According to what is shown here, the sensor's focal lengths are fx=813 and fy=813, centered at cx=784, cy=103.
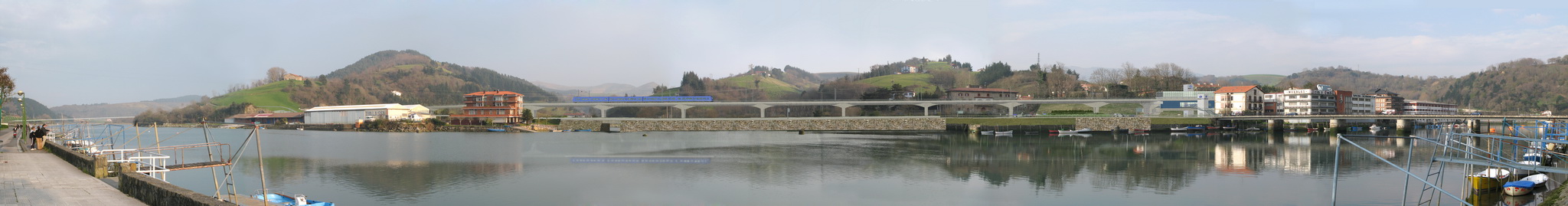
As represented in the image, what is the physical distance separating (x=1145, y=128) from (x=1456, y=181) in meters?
32.4

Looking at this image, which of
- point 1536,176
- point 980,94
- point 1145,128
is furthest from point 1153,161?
point 980,94

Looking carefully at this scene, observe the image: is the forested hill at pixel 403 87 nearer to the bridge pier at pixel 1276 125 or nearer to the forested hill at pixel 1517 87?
the bridge pier at pixel 1276 125

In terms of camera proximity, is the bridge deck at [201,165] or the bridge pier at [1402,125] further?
the bridge pier at [1402,125]

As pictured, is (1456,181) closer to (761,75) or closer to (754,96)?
(754,96)

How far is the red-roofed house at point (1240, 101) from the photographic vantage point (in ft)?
197

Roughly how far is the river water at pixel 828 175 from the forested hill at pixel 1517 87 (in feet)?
219

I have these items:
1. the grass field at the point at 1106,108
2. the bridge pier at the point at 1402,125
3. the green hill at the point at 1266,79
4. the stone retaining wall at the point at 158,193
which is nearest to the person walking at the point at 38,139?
the stone retaining wall at the point at 158,193

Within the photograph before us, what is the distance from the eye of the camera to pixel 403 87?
A: 100 metres

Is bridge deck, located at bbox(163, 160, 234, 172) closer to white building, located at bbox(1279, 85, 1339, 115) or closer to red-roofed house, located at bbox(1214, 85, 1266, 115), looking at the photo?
red-roofed house, located at bbox(1214, 85, 1266, 115)

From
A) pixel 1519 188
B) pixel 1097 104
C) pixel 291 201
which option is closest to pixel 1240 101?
pixel 1097 104

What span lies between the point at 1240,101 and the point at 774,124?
34.6m

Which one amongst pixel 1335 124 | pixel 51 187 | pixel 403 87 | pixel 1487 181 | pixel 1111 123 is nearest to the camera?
pixel 51 187

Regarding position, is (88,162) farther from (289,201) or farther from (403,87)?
(403,87)

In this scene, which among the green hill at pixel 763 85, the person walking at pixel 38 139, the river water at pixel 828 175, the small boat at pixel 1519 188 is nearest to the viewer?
the small boat at pixel 1519 188
